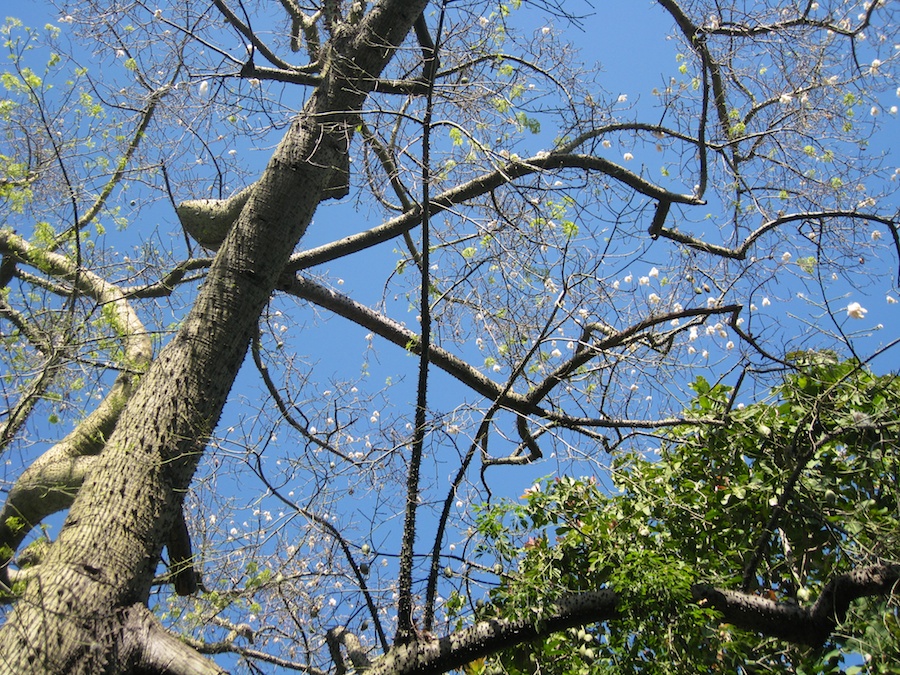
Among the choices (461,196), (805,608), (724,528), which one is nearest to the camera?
(805,608)

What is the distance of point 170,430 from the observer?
301 cm

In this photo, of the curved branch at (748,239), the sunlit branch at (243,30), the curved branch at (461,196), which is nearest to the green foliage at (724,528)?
the curved branch at (748,239)

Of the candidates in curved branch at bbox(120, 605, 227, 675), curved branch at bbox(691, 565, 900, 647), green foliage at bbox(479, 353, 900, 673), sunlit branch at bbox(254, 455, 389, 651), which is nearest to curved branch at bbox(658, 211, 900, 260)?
green foliage at bbox(479, 353, 900, 673)

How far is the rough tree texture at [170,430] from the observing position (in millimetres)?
2553

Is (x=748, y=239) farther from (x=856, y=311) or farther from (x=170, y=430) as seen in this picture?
(x=170, y=430)

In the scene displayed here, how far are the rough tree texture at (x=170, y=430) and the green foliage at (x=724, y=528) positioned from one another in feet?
4.17

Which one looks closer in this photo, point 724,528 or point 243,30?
point 724,528

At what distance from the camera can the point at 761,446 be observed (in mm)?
2924

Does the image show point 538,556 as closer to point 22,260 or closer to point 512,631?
point 512,631

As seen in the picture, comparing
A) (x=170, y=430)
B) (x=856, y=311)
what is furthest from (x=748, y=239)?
(x=170, y=430)

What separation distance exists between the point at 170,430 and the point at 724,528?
2268 mm

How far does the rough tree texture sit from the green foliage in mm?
1270

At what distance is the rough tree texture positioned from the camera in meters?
2.55

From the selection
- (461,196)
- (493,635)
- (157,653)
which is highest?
(461,196)
